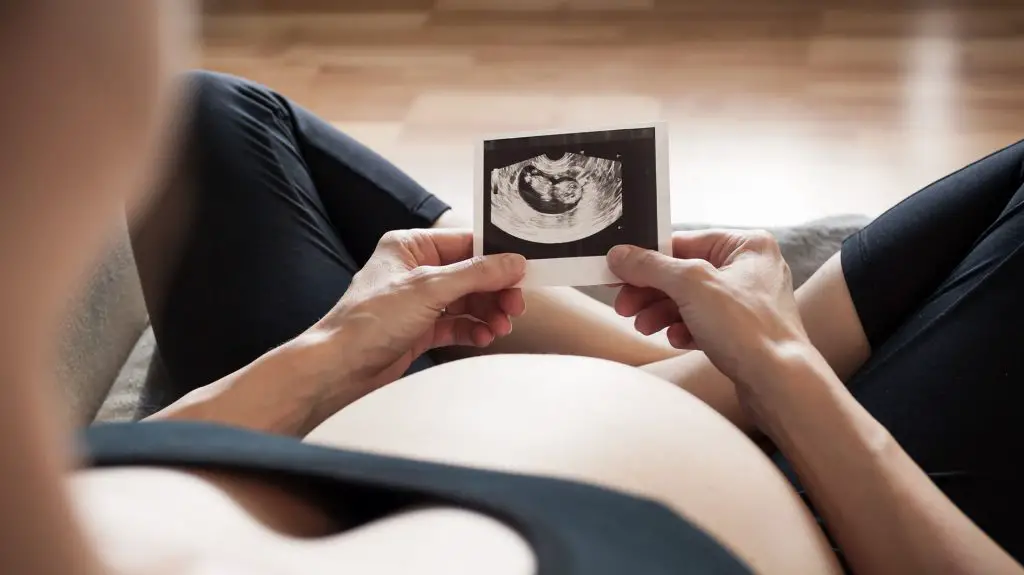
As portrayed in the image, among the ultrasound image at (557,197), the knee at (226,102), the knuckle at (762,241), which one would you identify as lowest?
the knuckle at (762,241)

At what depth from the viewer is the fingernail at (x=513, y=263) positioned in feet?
3.15

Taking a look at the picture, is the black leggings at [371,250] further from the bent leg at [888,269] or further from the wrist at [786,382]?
the wrist at [786,382]

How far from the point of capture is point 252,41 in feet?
8.72

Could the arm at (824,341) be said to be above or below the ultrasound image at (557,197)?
below

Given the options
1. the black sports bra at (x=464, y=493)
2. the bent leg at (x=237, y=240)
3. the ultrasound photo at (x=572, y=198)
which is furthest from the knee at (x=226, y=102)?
the black sports bra at (x=464, y=493)

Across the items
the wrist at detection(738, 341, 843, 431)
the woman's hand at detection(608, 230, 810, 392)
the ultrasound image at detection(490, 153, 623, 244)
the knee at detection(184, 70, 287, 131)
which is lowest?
the wrist at detection(738, 341, 843, 431)

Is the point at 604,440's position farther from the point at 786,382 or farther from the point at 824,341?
the point at 824,341

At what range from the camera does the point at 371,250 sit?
1.22 meters

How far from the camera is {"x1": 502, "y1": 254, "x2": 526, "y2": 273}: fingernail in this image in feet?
3.15

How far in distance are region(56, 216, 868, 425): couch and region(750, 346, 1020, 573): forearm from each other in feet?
2.18

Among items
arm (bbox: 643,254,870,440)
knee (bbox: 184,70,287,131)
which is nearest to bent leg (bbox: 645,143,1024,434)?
arm (bbox: 643,254,870,440)

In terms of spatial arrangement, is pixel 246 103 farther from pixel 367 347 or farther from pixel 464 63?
pixel 464 63

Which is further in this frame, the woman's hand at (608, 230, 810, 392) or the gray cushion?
the gray cushion

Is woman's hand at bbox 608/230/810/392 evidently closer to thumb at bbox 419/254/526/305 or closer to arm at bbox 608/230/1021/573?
arm at bbox 608/230/1021/573
